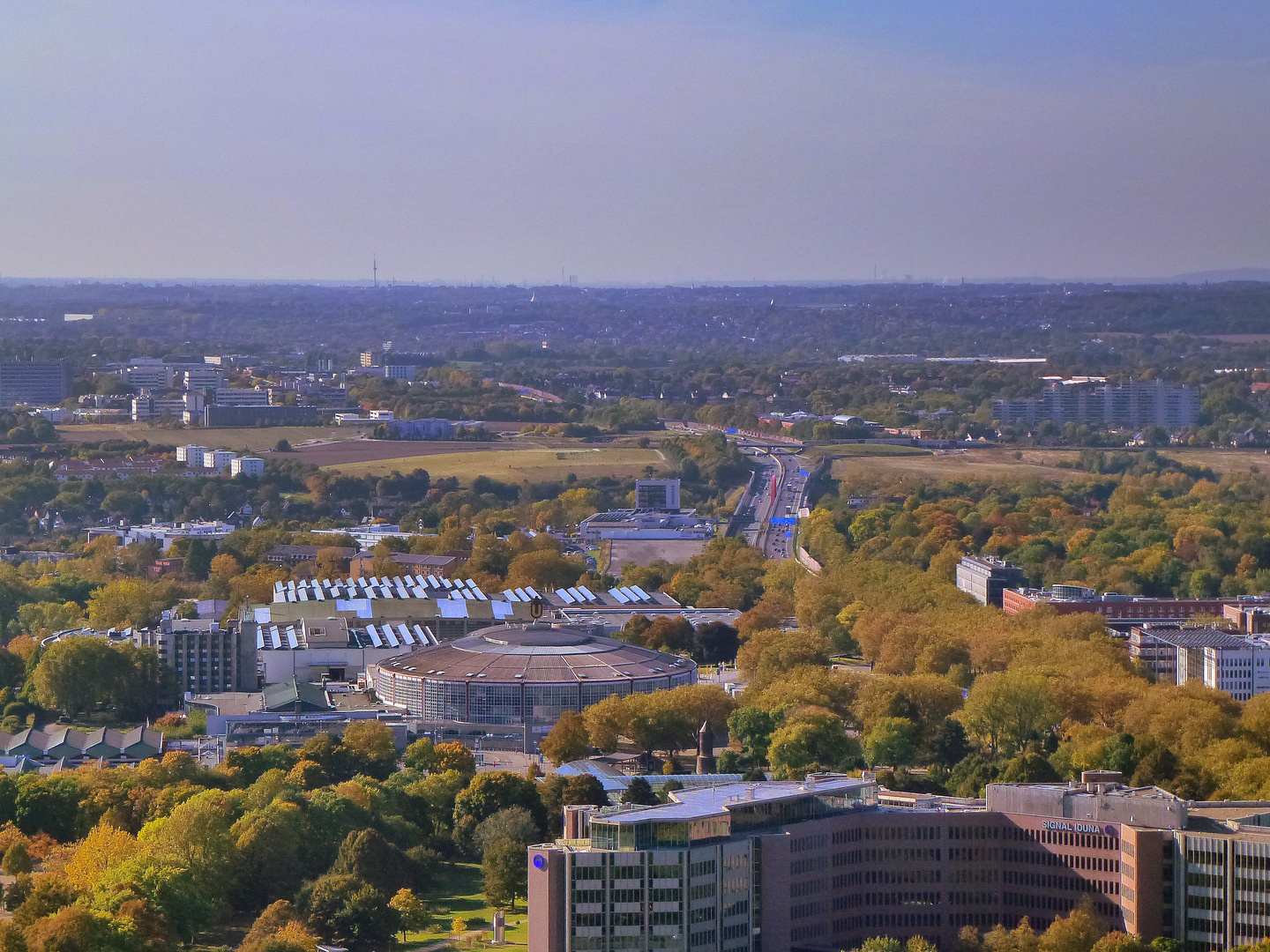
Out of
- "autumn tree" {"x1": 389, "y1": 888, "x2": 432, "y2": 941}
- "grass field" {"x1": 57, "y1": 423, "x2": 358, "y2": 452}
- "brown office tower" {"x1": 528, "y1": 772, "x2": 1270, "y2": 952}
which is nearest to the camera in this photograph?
"brown office tower" {"x1": 528, "y1": 772, "x2": 1270, "y2": 952}

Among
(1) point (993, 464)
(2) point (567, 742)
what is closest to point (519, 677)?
(2) point (567, 742)

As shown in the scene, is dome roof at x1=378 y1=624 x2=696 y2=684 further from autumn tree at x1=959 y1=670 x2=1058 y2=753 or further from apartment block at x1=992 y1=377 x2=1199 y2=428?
apartment block at x1=992 y1=377 x2=1199 y2=428

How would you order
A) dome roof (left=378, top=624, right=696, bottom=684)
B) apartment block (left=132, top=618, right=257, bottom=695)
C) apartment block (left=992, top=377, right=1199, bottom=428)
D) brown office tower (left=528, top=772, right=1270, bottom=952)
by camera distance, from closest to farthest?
brown office tower (left=528, top=772, right=1270, bottom=952) → dome roof (left=378, top=624, right=696, bottom=684) → apartment block (left=132, top=618, right=257, bottom=695) → apartment block (left=992, top=377, right=1199, bottom=428)

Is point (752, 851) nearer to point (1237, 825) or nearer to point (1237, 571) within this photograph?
point (1237, 825)

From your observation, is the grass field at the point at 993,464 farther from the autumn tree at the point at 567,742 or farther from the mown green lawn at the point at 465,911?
the mown green lawn at the point at 465,911

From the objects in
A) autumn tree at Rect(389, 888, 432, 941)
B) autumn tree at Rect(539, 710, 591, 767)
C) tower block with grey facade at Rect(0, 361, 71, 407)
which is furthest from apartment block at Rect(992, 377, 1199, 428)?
autumn tree at Rect(389, 888, 432, 941)

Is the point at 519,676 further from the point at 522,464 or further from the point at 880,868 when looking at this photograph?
the point at 522,464
